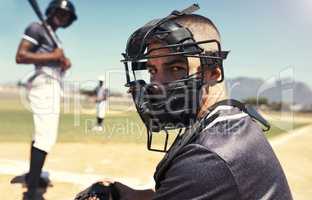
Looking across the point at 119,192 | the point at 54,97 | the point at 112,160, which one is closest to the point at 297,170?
the point at 112,160

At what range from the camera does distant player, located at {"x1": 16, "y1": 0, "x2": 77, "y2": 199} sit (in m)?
5.62

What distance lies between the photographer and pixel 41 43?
5.75 m

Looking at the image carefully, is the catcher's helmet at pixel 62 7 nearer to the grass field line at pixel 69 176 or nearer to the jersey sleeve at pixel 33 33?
the jersey sleeve at pixel 33 33

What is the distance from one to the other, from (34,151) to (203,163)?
13.5ft

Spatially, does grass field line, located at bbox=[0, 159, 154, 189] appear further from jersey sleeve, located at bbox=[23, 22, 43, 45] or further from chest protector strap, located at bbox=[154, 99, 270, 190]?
chest protector strap, located at bbox=[154, 99, 270, 190]

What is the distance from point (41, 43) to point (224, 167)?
4333 mm

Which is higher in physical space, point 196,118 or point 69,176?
point 196,118

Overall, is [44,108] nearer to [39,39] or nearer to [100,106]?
[39,39]

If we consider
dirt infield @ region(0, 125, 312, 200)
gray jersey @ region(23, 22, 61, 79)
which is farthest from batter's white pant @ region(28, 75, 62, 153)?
dirt infield @ region(0, 125, 312, 200)

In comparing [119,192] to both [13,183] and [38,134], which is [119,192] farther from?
[13,183]

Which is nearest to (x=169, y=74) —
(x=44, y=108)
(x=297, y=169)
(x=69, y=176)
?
(x=44, y=108)

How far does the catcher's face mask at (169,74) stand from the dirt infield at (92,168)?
9.61 ft

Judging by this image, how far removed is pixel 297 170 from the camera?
29.9 feet

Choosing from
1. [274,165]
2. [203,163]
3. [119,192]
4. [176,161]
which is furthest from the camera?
[119,192]
